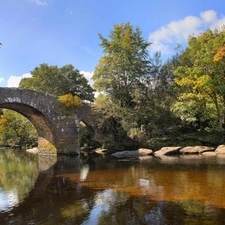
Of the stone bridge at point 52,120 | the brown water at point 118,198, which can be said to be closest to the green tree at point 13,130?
the stone bridge at point 52,120

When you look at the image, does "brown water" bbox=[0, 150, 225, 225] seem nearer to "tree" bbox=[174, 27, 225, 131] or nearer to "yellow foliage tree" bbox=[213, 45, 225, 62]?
"tree" bbox=[174, 27, 225, 131]

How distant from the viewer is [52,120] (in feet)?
67.9

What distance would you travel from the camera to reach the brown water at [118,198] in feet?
19.2

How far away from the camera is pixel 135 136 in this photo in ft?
71.4

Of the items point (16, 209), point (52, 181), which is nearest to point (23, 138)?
point (52, 181)

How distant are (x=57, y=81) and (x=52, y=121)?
43.1 feet

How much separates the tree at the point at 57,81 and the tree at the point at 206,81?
654 inches

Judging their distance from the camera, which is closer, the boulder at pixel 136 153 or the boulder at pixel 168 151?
the boulder at pixel 168 151

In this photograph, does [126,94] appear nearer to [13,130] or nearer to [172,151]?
[172,151]

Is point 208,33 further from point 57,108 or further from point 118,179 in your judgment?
point 118,179

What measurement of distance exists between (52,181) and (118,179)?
8.98 ft

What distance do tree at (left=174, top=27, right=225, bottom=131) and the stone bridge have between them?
8889 mm

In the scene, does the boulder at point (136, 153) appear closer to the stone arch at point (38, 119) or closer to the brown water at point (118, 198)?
the stone arch at point (38, 119)

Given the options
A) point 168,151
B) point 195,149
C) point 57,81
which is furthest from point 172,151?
point 57,81
